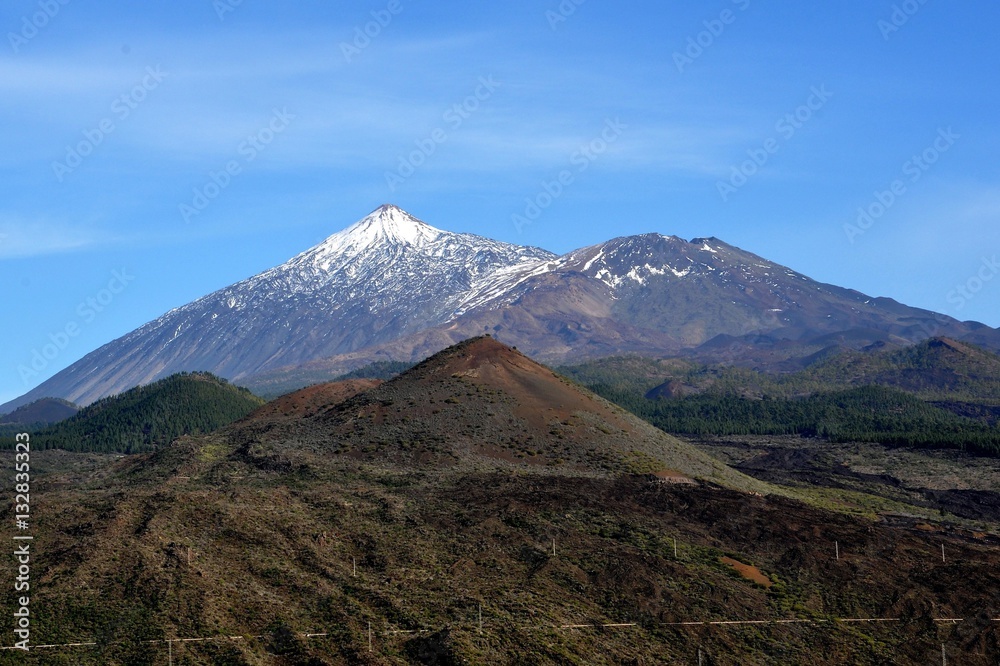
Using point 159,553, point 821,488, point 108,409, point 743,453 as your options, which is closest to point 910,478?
point 821,488

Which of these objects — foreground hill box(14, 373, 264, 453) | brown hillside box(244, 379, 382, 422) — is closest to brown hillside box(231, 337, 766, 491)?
brown hillside box(244, 379, 382, 422)

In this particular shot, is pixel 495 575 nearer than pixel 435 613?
No

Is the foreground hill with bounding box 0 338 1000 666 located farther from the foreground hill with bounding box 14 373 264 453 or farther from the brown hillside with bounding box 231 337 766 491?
the foreground hill with bounding box 14 373 264 453

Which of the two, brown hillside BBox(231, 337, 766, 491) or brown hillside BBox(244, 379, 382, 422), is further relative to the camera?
brown hillside BBox(244, 379, 382, 422)

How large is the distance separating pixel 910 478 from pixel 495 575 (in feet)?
270

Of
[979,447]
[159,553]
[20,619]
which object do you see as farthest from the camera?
[979,447]

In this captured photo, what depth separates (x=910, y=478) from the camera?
422 feet

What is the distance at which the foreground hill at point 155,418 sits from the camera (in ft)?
557

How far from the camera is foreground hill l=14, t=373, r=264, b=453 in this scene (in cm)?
16962

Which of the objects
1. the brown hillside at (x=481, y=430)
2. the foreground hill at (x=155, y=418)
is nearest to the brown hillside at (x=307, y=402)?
the brown hillside at (x=481, y=430)

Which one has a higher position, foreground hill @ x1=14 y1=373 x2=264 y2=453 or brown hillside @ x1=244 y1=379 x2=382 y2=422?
foreground hill @ x1=14 y1=373 x2=264 y2=453

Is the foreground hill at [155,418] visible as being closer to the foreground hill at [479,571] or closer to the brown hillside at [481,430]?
the brown hillside at [481,430]

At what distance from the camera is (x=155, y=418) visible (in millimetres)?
180250

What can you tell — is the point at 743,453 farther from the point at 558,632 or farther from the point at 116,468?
the point at 558,632
